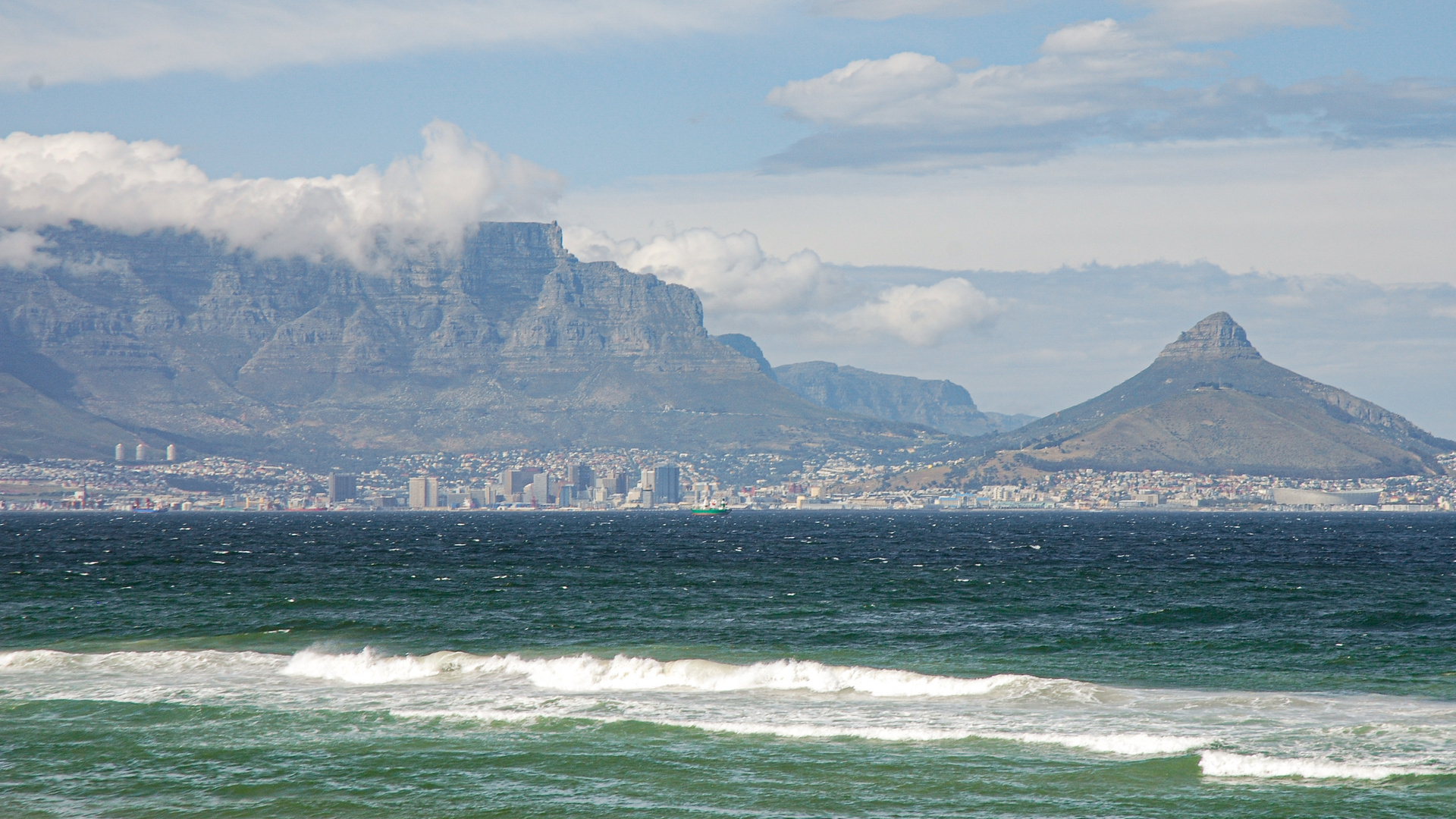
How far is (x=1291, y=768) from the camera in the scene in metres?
33.4

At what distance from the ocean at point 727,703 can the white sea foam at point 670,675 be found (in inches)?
7.1

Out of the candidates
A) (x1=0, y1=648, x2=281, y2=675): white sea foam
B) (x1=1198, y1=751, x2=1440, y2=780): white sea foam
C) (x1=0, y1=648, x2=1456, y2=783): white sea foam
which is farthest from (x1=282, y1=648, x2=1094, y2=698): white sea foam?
(x1=1198, y1=751, x2=1440, y2=780): white sea foam

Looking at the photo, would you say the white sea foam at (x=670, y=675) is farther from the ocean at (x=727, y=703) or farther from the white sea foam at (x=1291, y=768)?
the white sea foam at (x=1291, y=768)

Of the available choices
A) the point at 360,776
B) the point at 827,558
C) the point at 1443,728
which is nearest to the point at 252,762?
the point at 360,776

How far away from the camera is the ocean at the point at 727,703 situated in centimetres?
3219

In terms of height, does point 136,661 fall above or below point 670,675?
below

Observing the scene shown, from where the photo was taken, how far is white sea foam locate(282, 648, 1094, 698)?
153 feet

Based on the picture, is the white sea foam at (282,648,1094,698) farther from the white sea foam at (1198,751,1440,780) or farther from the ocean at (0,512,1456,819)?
the white sea foam at (1198,751,1440,780)

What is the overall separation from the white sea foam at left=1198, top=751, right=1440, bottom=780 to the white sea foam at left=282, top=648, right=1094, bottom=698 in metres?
10.4

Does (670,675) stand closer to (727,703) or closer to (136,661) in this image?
(727,703)

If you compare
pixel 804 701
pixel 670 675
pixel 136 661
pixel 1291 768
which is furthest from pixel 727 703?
pixel 136 661

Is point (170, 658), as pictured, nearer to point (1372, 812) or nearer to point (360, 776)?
point (360, 776)

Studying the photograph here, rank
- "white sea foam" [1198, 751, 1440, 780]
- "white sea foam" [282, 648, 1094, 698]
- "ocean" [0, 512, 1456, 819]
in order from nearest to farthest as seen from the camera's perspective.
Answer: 1. "ocean" [0, 512, 1456, 819]
2. "white sea foam" [1198, 751, 1440, 780]
3. "white sea foam" [282, 648, 1094, 698]

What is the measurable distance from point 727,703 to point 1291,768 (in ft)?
61.6
